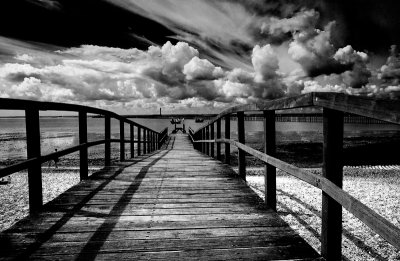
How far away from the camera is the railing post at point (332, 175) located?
1840 mm

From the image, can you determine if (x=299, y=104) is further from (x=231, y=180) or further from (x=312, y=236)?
(x=312, y=236)

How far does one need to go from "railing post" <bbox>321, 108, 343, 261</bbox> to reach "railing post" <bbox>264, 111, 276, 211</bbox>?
1.10 metres

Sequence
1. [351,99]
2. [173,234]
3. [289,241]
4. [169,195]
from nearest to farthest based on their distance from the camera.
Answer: [351,99], [289,241], [173,234], [169,195]

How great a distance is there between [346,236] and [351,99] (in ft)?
16.0

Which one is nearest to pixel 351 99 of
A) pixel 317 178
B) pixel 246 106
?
pixel 317 178

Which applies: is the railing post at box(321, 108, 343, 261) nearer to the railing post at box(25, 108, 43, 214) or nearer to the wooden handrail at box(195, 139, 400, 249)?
the wooden handrail at box(195, 139, 400, 249)

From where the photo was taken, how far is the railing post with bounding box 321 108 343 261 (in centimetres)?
184

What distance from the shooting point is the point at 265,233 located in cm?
238

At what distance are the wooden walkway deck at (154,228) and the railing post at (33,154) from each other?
0.14 metres

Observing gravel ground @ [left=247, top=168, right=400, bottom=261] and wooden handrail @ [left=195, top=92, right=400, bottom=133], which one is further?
gravel ground @ [left=247, top=168, right=400, bottom=261]

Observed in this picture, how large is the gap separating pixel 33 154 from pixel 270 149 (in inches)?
102

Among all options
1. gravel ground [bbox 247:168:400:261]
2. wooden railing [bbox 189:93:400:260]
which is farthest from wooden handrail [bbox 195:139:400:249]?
gravel ground [bbox 247:168:400:261]

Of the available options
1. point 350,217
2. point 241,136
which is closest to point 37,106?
point 241,136

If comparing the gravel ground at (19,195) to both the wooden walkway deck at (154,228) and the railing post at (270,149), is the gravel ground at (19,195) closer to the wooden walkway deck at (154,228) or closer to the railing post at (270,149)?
the wooden walkway deck at (154,228)
